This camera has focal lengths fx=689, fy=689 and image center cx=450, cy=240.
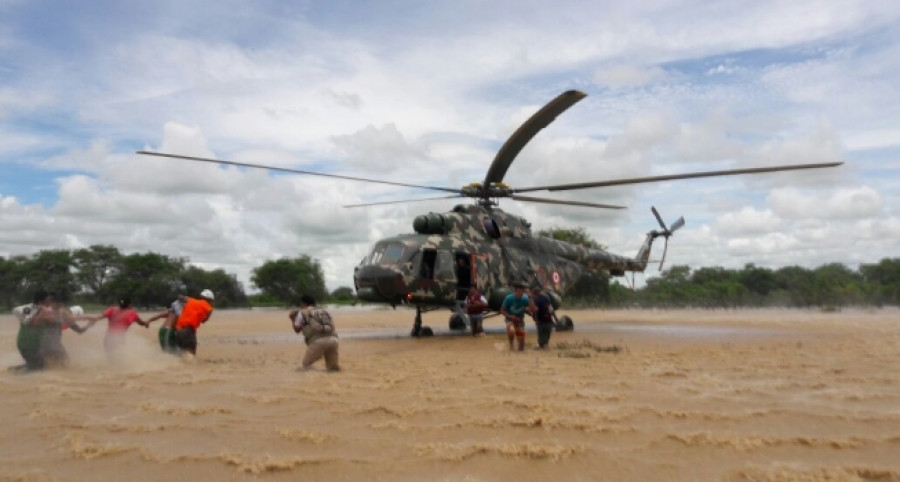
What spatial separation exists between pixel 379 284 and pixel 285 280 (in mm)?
53773

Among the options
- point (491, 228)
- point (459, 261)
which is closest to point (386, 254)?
point (459, 261)

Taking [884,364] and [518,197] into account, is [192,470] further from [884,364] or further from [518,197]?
[518,197]

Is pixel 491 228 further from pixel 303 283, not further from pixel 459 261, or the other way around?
pixel 303 283

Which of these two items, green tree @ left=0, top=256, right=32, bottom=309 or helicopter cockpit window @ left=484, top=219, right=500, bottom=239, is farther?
green tree @ left=0, top=256, right=32, bottom=309

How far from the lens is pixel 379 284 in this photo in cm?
1560

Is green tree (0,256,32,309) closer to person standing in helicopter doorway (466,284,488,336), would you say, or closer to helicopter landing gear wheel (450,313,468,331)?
helicopter landing gear wheel (450,313,468,331)

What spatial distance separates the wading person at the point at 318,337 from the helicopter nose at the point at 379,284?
5244 millimetres

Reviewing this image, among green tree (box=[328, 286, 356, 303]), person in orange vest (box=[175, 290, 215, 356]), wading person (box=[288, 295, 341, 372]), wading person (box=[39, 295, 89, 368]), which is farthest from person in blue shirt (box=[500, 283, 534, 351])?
green tree (box=[328, 286, 356, 303])

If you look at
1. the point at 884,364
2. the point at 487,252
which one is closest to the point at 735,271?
the point at 487,252

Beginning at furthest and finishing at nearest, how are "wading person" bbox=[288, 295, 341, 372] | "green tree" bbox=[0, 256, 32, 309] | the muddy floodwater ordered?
"green tree" bbox=[0, 256, 32, 309], "wading person" bbox=[288, 295, 341, 372], the muddy floodwater

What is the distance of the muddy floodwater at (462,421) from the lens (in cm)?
484

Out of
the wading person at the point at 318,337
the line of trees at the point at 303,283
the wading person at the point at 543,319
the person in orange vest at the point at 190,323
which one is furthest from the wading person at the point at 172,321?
the line of trees at the point at 303,283

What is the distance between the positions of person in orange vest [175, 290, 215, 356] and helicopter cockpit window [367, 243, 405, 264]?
484 centimetres

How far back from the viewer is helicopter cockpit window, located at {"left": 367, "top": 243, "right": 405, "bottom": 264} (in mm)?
15984
